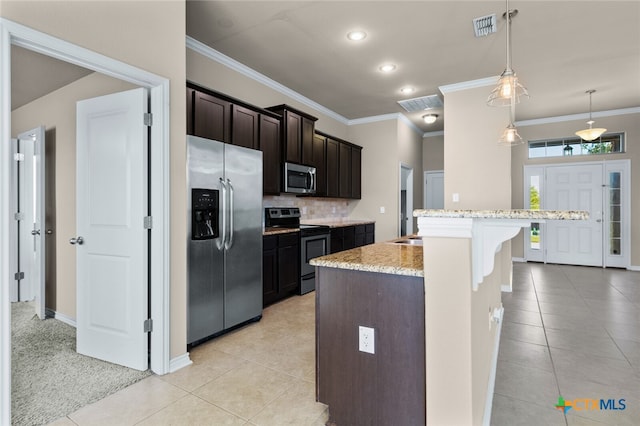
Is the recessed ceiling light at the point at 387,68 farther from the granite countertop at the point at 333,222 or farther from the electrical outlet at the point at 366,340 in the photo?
the electrical outlet at the point at 366,340

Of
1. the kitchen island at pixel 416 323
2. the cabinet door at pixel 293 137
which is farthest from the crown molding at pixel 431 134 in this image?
the kitchen island at pixel 416 323

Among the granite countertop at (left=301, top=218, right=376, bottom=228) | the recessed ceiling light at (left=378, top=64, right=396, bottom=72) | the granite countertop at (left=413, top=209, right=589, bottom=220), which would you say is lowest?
the granite countertop at (left=301, top=218, right=376, bottom=228)

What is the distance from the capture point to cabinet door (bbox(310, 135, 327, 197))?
5.08 m

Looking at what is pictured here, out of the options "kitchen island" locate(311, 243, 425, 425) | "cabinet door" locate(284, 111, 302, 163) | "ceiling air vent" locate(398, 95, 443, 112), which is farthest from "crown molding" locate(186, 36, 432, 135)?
"kitchen island" locate(311, 243, 425, 425)

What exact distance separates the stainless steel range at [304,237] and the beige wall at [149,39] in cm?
198

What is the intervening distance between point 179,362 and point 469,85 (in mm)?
4762

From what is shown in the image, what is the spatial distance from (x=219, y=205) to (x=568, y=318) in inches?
145

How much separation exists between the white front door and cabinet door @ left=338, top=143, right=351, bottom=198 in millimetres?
4000

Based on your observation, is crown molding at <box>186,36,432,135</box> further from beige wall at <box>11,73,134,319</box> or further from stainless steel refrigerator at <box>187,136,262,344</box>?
stainless steel refrigerator at <box>187,136,262,344</box>

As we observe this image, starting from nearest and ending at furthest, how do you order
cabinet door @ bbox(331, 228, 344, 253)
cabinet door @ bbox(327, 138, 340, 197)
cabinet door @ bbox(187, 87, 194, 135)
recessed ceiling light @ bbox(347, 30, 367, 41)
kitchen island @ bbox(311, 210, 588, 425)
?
kitchen island @ bbox(311, 210, 588, 425) < cabinet door @ bbox(187, 87, 194, 135) < recessed ceiling light @ bbox(347, 30, 367, 41) < cabinet door @ bbox(331, 228, 344, 253) < cabinet door @ bbox(327, 138, 340, 197)

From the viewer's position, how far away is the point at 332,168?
5.59 meters

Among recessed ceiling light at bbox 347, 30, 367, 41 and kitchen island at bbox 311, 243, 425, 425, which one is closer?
kitchen island at bbox 311, 243, 425, 425

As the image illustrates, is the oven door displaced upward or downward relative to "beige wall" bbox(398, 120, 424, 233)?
downward

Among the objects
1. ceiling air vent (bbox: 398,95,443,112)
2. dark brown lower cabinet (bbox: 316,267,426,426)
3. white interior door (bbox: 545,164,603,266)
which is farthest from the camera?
white interior door (bbox: 545,164,603,266)
